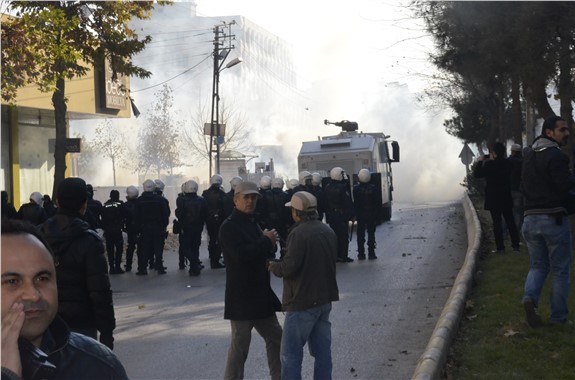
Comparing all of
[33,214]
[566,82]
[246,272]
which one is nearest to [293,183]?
[566,82]

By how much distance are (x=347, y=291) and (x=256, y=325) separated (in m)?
7.18

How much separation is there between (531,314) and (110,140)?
2302 inches

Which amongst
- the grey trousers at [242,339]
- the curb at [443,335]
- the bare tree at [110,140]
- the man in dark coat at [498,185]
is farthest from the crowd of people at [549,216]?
the bare tree at [110,140]

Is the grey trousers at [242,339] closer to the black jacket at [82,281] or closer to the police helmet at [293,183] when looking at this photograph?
the black jacket at [82,281]

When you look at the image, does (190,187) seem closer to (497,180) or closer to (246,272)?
(497,180)

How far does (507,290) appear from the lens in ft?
37.3

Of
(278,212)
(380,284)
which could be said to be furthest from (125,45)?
(380,284)

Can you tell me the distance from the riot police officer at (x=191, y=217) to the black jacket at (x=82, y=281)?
12.2 metres

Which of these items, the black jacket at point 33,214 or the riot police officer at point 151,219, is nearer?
the black jacket at point 33,214

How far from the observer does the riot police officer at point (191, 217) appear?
57.7ft

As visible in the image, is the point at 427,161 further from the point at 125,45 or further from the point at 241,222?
the point at 241,222

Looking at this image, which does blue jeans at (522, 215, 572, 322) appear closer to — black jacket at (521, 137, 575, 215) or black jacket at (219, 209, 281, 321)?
black jacket at (521, 137, 575, 215)

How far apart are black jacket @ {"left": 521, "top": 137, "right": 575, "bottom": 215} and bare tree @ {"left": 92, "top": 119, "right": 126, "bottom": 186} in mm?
58051

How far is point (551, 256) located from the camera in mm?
8242
